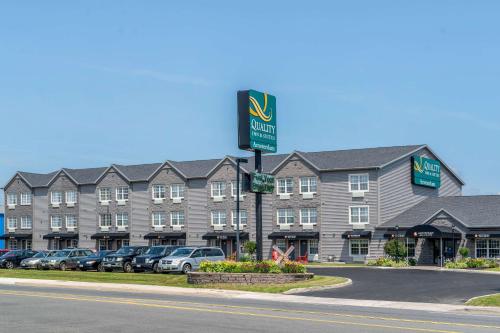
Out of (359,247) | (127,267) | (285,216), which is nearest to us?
(127,267)

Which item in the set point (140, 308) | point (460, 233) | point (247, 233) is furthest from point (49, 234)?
point (140, 308)

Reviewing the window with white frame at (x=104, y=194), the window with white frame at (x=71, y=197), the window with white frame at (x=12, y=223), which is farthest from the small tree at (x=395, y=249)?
the window with white frame at (x=12, y=223)

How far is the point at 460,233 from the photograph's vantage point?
58.2 metres

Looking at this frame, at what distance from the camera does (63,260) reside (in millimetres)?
50688

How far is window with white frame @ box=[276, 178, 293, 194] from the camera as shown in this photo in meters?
67.8

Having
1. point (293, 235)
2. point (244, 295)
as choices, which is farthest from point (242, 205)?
point (244, 295)

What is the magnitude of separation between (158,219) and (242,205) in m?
10.5

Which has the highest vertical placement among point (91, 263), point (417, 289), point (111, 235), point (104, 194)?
point (104, 194)

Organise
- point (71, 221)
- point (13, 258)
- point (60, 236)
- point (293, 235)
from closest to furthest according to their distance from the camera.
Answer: point (13, 258) → point (293, 235) → point (60, 236) → point (71, 221)

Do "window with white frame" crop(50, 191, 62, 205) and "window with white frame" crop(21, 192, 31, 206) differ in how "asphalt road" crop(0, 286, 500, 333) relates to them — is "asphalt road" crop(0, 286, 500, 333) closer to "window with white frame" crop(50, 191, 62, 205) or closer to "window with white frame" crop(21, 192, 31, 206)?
"window with white frame" crop(50, 191, 62, 205)

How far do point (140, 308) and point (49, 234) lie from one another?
63490 mm

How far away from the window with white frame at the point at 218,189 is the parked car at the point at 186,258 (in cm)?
2848

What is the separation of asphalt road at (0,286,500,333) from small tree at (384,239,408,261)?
105ft

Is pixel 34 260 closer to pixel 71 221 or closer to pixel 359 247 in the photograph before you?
pixel 359 247
